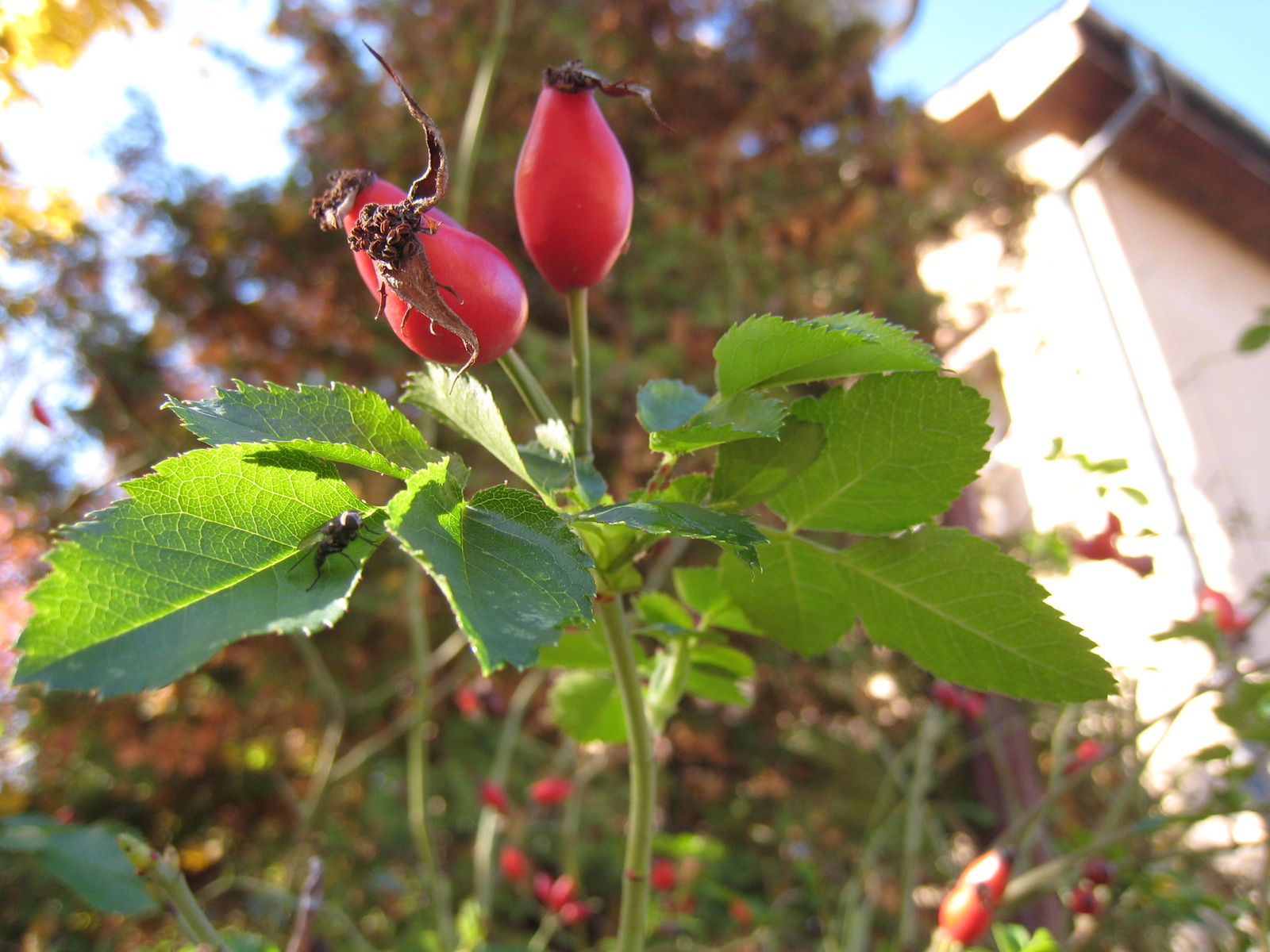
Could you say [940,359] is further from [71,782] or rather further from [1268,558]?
[1268,558]

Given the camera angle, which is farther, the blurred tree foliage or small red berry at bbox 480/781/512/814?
the blurred tree foliage

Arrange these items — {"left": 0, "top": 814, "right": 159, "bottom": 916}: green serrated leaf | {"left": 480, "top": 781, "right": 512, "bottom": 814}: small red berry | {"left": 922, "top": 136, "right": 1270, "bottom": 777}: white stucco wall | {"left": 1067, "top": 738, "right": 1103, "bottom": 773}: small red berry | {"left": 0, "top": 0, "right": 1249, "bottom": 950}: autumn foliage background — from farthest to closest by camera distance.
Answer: {"left": 922, "top": 136, "right": 1270, "bottom": 777}: white stucco wall < {"left": 0, "top": 0, "right": 1249, "bottom": 950}: autumn foliage background < {"left": 480, "top": 781, "right": 512, "bottom": 814}: small red berry < {"left": 1067, "top": 738, "right": 1103, "bottom": 773}: small red berry < {"left": 0, "top": 814, "right": 159, "bottom": 916}: green serrated leaf

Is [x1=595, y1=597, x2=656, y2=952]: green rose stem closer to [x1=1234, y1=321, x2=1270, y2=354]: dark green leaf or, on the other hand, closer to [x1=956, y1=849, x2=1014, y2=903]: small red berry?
[x1=956, y1=849, x2=1014, y2=903]: small red berry

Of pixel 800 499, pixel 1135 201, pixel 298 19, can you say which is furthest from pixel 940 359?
pixel 1135 201

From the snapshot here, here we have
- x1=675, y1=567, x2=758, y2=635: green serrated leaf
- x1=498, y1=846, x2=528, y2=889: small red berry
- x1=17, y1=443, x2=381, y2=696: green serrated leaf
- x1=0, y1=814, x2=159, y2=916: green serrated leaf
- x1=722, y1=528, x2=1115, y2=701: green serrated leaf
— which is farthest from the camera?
x1=498, y1=846, x2=528, y2=889: small red berry


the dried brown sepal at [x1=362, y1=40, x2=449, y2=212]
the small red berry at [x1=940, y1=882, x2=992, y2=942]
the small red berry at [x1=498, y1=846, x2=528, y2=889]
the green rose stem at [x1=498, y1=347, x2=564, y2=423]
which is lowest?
the small red berry at [x1=940, y1=882, x2=992, y2=942]

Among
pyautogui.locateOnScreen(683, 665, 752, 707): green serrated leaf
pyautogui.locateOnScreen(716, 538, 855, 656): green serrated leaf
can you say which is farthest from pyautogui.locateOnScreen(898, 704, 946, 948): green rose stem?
pyautogui.locateOnScreen(716, 538, 855, 656): green serrated leaf
